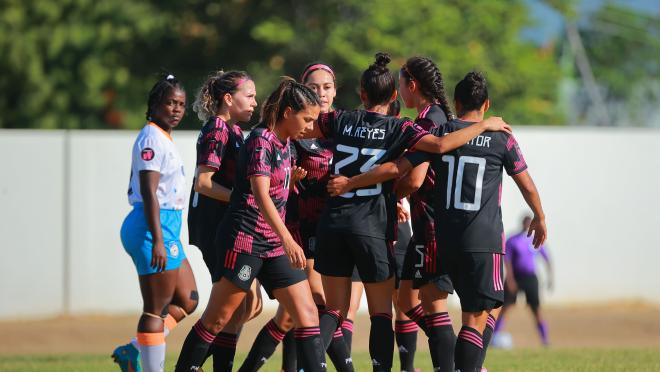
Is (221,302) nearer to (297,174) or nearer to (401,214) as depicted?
(297,174)

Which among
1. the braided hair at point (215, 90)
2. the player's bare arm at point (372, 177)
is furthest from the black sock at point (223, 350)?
the braided hair at point (215, 90)

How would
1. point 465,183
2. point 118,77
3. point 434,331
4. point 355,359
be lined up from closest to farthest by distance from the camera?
point 465,183 < point 434,331 < point 355,359 < point 118,77

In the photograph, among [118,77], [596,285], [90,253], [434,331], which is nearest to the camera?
[434,331]

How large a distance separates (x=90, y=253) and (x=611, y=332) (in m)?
8.14

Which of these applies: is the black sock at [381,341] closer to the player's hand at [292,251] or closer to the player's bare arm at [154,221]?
the player's hand at [292,251]

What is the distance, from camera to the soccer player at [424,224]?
6.91 m

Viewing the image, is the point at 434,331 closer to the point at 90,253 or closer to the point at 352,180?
the point at 352,180

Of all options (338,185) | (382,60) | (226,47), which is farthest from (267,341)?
(226,47)

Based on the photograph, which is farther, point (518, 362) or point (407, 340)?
point (518, 362)

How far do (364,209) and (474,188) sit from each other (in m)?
0.73

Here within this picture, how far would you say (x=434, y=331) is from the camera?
6988 mm

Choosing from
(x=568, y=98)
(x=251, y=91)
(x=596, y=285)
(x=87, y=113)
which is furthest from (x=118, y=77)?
(x=251, y=91)

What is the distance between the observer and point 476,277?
21.2ft

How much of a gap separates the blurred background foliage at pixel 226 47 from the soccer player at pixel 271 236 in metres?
16.7
